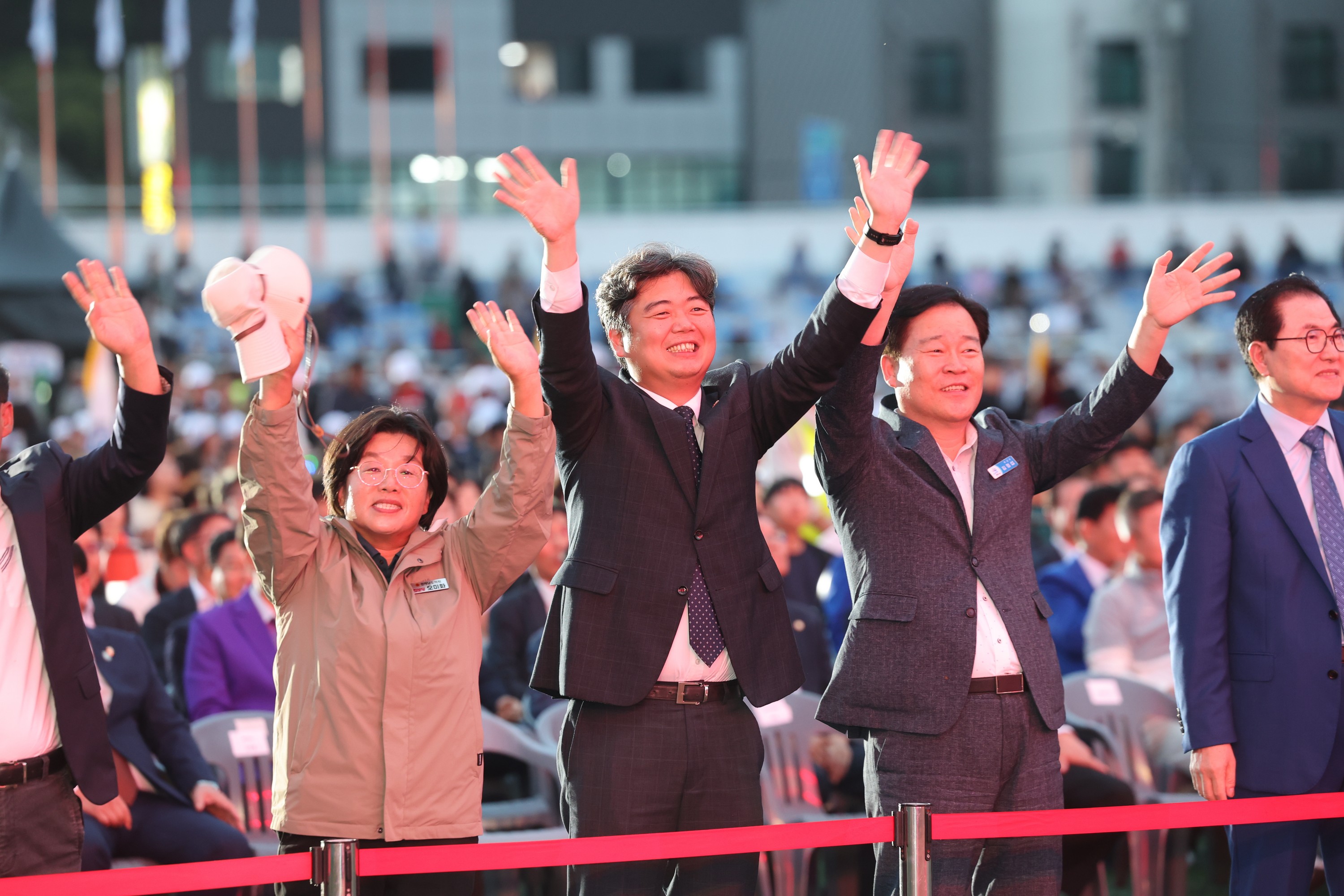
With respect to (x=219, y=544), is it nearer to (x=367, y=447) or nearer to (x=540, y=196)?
(x=367, y=447)

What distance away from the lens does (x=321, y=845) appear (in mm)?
2693

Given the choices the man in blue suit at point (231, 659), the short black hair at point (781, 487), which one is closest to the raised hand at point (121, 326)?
the man in blue suit at point (231, 659)

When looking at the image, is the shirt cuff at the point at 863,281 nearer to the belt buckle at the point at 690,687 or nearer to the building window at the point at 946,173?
the belt buckle at the point at 690,687

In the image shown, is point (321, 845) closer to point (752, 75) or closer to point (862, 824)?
point (862, 824)

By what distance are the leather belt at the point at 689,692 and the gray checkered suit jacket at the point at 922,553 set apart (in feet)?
0.96

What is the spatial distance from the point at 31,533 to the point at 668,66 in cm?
2802

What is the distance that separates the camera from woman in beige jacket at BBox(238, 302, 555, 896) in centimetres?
288

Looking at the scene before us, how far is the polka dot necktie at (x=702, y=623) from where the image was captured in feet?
9.50

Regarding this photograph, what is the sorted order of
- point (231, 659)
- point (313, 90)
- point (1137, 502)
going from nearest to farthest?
point (231, 659)
point (1137, 502)
point (313, 90)

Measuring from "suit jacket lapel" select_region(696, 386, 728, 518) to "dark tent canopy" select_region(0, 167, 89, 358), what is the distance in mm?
7912

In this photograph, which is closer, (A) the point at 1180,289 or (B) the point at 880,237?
(B) the point at 880,237

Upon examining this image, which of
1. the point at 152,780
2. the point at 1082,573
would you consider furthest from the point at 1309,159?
the point at 152,780

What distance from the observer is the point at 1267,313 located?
3336mm

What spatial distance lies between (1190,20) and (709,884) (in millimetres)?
31073
